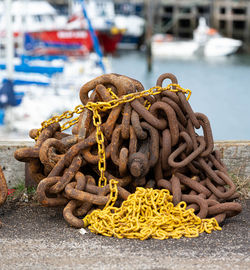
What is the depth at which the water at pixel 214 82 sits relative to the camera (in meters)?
29.3

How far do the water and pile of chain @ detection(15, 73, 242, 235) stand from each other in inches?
803

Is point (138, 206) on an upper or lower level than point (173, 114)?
lower

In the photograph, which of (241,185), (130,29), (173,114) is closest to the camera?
(173,114)

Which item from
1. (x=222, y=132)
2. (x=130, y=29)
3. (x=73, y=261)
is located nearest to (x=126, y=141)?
(x=73, y=261)

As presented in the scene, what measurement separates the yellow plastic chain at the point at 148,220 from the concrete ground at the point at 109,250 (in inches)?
3.0

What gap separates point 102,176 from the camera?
534cm

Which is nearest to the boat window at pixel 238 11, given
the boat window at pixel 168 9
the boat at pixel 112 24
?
the boat window at pixel 168 9

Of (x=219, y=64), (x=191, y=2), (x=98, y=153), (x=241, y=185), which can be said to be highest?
(x=98, y=153)

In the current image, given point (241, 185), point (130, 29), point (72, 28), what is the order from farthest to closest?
point (130, 29)
point (72, 28)
point (241, 185)

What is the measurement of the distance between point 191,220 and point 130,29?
58.0m

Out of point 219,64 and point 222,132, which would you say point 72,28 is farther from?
point 222,132

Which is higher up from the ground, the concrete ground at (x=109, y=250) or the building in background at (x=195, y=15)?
the concrete ground at (x=109, y=250)

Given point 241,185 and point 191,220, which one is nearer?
point 191,220

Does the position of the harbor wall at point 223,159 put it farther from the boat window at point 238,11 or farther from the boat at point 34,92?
the boat window at point 238,11
